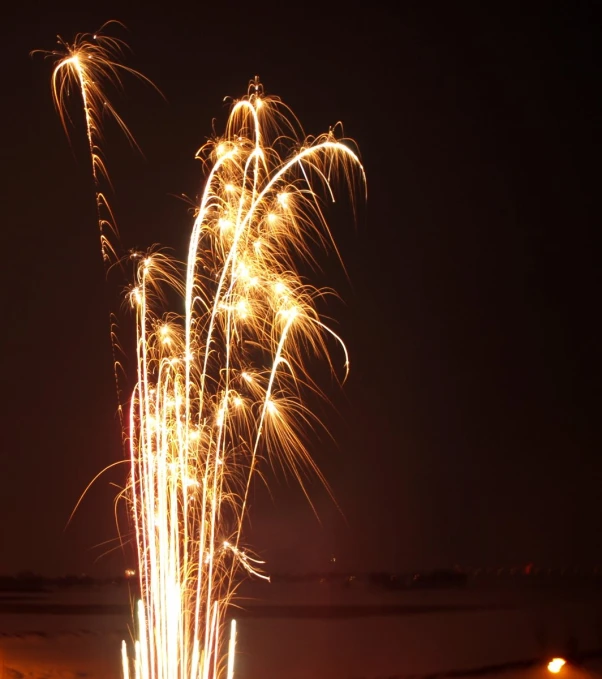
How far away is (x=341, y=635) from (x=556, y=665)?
22.3 feet

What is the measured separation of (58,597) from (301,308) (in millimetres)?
32195

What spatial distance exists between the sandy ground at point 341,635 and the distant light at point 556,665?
0.17m

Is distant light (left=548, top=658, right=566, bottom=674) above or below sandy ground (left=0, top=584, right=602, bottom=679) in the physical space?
below

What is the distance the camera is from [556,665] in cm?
1862

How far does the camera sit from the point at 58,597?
39281 millimetres

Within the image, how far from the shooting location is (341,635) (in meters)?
24.0

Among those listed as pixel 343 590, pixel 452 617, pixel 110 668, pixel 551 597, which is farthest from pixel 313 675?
pixel 343 590

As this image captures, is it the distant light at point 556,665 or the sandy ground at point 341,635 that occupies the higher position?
the sandy ground at point 341,635

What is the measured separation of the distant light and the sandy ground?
0.55ft

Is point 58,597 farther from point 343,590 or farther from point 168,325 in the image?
point 168,325

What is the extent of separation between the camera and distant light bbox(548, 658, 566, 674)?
1842 centimetres

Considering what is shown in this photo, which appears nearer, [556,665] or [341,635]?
[556,665]

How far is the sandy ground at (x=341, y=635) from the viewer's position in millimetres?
17938

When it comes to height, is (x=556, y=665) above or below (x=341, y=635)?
below
